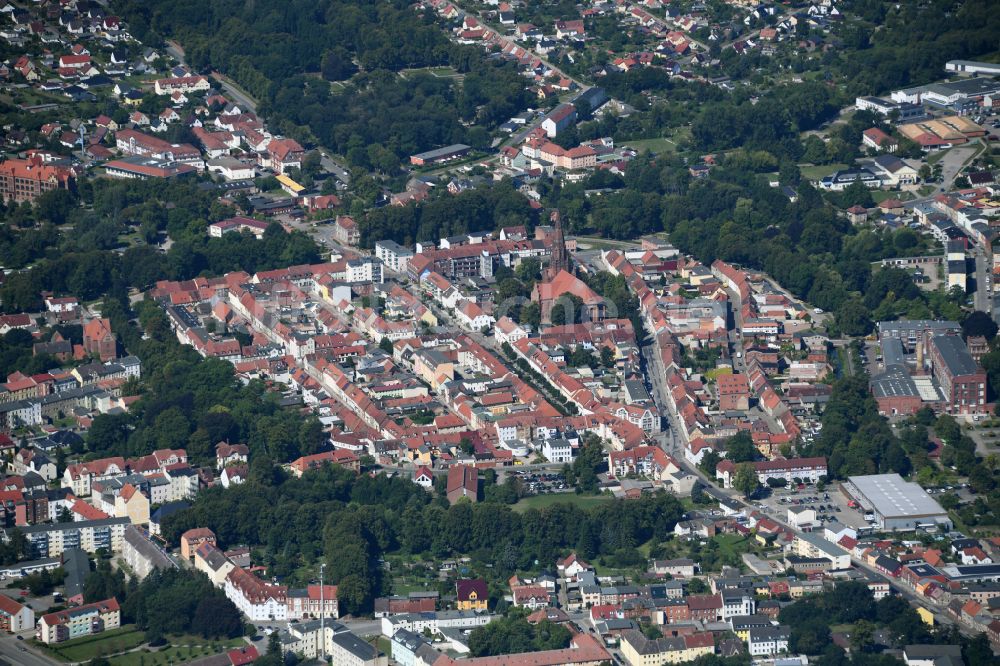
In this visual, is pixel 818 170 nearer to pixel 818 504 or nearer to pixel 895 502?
pixel 818 504

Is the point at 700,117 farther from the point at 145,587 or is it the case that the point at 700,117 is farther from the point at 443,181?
the point at 145,587

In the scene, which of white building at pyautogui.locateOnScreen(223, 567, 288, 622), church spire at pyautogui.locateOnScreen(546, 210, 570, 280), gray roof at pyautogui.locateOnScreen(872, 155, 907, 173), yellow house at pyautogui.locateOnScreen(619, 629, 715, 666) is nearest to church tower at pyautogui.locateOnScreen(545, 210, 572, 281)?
church spire at pyautogui.locateOnScreen(546, 210, 570, 280)

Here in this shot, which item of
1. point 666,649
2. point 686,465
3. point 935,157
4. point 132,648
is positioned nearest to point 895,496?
point 686,465

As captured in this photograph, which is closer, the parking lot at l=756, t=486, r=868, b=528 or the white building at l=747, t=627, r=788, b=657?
the white building at l=747, t=627, r=788, b=657

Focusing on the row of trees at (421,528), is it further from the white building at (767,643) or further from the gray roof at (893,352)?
the gray roof at (893,352)

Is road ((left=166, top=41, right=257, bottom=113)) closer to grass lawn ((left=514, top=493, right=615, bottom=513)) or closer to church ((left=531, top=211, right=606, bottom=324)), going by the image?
church ((left=531, top=211, right=606, bottom=324))

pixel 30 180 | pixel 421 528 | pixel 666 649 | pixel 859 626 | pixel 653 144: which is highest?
pixel 859 626
